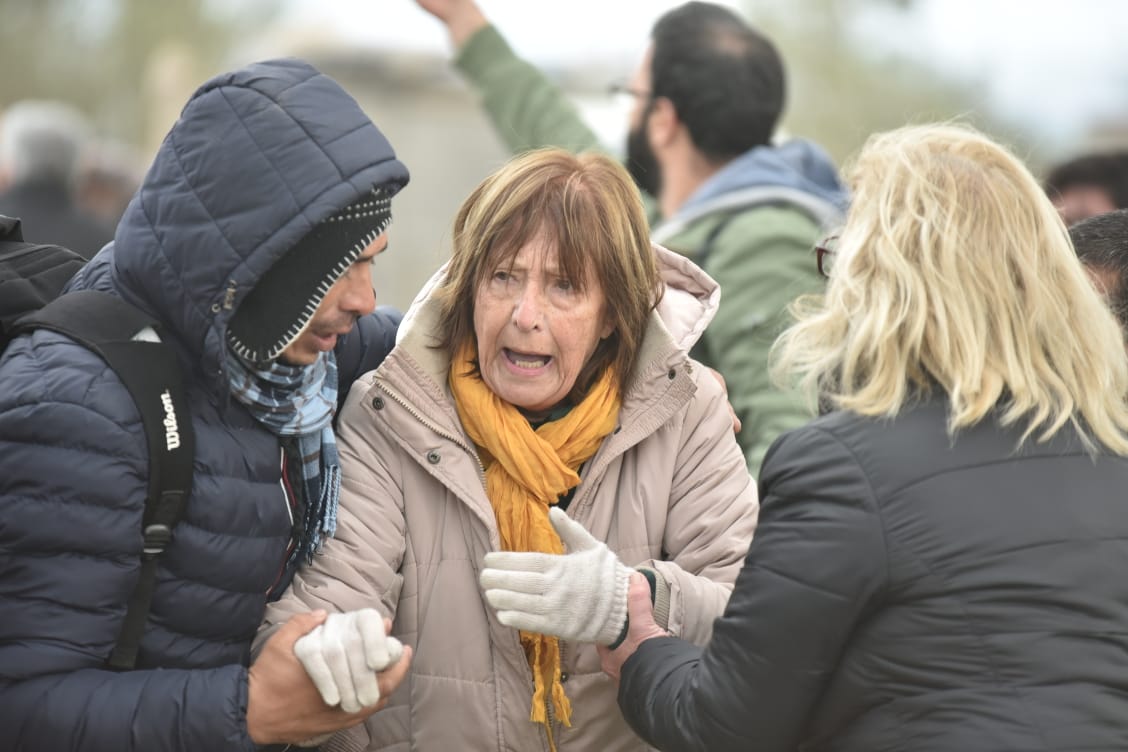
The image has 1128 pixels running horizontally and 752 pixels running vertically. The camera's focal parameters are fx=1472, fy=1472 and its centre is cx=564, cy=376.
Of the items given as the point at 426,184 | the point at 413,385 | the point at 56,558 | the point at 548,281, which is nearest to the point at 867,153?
the point at 548,281

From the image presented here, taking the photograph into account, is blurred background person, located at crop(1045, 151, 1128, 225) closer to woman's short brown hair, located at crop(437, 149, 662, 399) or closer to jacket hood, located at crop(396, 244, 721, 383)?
jacket hood, located at crop(396, 244, 721, 383)

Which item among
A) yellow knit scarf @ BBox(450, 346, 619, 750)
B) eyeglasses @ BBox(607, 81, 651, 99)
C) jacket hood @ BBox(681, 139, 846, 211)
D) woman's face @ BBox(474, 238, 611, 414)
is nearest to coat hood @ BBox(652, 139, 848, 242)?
jacket hood @ BBox(681, 139, 846, 211)

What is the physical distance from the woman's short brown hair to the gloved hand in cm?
78

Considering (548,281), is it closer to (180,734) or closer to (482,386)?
(482,386)

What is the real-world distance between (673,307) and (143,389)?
127 cm

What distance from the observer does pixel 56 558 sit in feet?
8.13

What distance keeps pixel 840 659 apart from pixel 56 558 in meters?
1.33

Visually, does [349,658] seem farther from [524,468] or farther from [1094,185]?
[1094,185]

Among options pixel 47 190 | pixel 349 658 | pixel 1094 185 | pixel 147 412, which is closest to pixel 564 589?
pixel 349 658

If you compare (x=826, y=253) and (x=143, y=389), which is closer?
(x=143, y=389)

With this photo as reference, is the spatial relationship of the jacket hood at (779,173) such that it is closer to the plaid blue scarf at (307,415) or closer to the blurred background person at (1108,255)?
the blurred background person at (1108,255)

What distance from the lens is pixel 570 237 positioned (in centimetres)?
313

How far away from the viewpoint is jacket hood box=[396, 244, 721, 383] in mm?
3164

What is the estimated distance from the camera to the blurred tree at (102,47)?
2789cm
